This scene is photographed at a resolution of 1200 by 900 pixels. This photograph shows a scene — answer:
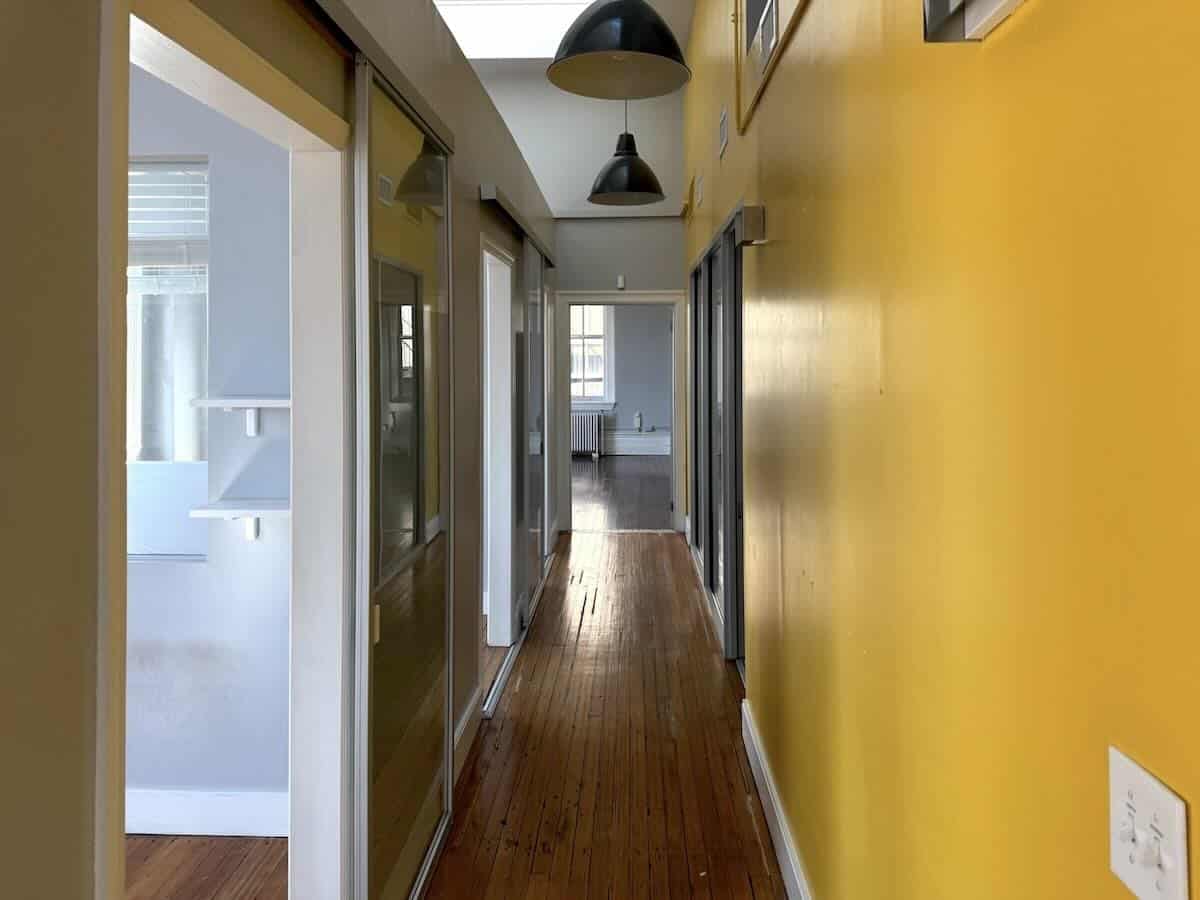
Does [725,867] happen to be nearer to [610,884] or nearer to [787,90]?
[610,884]

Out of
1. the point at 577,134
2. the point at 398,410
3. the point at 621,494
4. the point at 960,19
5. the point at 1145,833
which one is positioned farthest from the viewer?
the point at 621,494

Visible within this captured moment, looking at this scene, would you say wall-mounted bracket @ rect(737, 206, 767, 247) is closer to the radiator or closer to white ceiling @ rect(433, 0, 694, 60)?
white ceiling @ rect(433, 0, 694, 60)

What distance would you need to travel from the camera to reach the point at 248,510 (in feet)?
9.73

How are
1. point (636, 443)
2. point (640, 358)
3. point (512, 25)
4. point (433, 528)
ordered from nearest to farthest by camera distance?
point (433, 528)
point (512, 25)
point (640, 358)
point (636, 443)

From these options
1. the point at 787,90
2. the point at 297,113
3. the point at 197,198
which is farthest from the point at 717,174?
the point at 297,113

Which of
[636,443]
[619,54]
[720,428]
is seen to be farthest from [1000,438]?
[636,443]

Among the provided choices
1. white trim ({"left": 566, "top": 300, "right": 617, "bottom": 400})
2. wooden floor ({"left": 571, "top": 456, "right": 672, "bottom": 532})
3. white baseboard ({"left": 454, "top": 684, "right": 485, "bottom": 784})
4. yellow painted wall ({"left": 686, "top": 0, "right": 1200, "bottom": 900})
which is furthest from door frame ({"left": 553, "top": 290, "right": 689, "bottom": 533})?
white trim ({"left": 566, "top": 300, "right": 617, "bottom": 400})

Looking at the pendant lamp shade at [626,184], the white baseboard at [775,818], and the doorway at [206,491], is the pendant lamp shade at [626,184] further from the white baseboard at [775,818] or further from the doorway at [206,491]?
the white baseboard at [775,818]

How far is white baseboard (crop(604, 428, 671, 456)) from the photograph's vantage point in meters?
17.1

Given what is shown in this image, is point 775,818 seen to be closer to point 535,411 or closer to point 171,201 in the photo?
point 171,201

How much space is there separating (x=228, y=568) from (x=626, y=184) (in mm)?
4138

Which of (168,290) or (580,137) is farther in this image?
(580,137)

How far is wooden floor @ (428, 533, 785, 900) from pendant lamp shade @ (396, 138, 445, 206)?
216 cm

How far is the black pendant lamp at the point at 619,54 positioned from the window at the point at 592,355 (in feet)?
44.6
